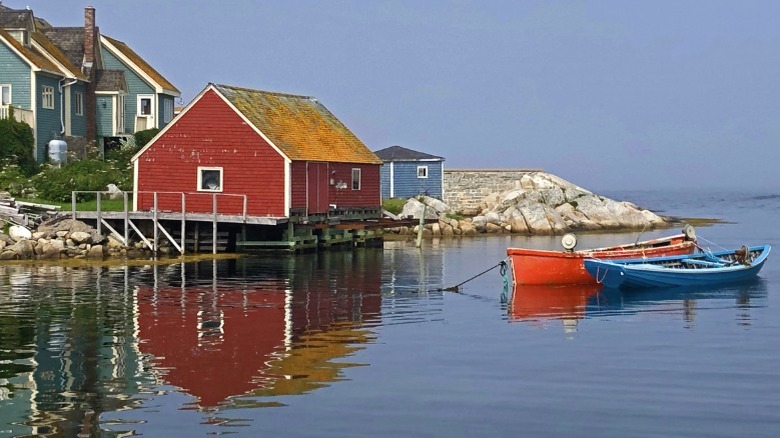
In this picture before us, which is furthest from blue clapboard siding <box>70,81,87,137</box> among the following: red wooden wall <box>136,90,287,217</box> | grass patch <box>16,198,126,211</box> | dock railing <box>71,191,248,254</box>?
dock railing <box>71,191,248,254</box>

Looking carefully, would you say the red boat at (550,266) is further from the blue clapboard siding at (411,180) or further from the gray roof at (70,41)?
the blue clapboard siding at (411,180)

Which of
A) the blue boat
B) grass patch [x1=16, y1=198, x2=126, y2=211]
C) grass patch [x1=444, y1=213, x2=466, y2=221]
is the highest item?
grass patch [x1=16, y1=198, x2=126, y2=211]

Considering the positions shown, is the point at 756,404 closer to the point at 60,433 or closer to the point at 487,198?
the point at 60,433

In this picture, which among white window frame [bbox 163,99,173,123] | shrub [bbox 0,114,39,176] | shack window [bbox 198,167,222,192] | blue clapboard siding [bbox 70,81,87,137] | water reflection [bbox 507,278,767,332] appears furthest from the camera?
white window frame [bbox 163,99,173,123]

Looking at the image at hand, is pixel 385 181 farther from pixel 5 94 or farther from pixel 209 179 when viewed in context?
pixel 209 179

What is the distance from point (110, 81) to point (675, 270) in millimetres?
37331

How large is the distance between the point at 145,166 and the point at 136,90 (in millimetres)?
19508

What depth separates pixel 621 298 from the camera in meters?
32.3

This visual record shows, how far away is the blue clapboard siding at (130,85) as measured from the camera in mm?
64188

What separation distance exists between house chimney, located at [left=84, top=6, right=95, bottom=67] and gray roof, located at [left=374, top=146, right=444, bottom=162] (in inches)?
756

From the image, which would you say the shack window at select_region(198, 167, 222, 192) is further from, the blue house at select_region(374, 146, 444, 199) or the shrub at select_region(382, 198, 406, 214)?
the blue house at select_region(374, 146, 444, 199)

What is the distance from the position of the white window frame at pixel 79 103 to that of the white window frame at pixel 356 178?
57.1 ft

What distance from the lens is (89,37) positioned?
2418 inches

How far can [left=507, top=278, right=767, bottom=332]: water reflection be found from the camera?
2817 cm
